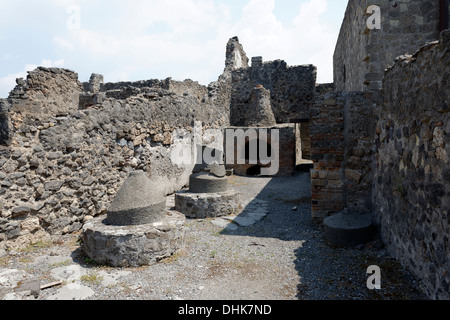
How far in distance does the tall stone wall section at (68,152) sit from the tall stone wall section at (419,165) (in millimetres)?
5294

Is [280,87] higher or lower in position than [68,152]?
higher

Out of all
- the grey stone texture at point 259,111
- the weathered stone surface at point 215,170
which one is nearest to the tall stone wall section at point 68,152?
the weathered stone surface at point 215,170

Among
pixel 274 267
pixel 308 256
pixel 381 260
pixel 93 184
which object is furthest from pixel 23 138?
pixel 381 260

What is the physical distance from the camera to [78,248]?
193 inches

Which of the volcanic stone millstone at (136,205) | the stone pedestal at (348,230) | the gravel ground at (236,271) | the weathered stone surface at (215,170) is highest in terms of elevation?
the weathered stone surface at (215,170)

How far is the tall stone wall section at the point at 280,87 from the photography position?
17.7 metres

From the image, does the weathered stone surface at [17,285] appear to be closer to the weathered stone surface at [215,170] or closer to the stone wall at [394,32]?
the weathered stone surface at [215,170]

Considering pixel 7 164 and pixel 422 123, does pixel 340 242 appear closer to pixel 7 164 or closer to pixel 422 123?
pixel 422 123

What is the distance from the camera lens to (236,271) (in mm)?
4297

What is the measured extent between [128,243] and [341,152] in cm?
414

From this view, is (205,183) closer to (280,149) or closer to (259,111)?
(280,149)

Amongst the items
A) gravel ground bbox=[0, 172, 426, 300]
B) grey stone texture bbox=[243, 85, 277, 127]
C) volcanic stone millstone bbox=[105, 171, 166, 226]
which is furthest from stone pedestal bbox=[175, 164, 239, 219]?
grey stone texture bbox=[243, 85, 277, 127]

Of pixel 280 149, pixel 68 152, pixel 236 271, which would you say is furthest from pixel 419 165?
pixel 280 149

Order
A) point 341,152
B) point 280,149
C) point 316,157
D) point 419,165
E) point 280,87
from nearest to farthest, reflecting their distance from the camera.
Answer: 1. point 419,165
2. point 341,152
3. point 316,157
4. point 280,149
5. point 280,87
